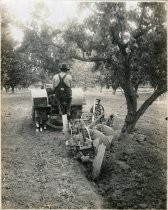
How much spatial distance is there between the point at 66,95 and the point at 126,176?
161 inches

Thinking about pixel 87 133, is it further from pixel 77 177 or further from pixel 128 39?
pixel 128 39

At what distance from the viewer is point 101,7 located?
1002 cm

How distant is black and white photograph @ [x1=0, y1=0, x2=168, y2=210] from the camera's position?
257 inches

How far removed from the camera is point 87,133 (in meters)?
9.55

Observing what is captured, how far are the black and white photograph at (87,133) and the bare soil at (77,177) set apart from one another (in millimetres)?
20

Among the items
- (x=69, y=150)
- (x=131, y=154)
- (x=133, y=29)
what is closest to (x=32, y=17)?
(x=133, y=29)

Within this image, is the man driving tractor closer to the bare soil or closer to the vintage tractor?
the vintage tractor

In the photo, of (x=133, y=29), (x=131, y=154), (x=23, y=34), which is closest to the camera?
(x=131, y=154)

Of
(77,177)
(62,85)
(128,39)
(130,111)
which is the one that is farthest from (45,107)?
(77,177)

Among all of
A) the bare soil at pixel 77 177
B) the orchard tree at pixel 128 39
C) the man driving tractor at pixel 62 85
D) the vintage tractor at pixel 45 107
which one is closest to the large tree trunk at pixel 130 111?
the orchard tree at pixel 128 39

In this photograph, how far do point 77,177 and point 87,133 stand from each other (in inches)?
93.9

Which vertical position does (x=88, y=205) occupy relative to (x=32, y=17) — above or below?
below

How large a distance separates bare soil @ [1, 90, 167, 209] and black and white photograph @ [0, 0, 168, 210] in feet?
0.07

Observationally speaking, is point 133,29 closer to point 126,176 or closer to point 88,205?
point 126,176
